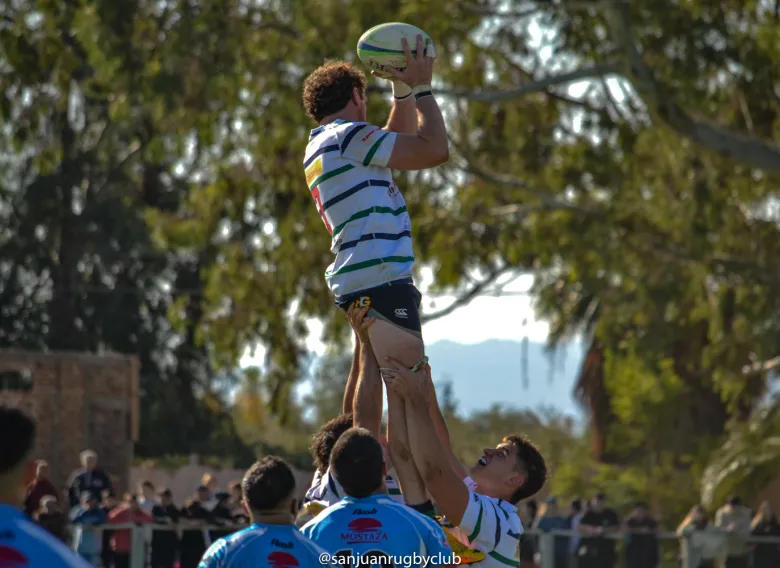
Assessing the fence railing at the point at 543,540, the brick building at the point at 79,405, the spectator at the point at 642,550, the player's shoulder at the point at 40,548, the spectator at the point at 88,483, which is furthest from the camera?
the brick building at the point at 79,405

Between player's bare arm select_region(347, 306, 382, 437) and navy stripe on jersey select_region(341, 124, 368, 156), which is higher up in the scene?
navy stripe on jersey select_region(341, 124, 368, 156)

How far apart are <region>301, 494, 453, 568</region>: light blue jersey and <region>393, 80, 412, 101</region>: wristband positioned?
5.73 feet

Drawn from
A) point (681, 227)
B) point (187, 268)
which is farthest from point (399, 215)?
point (187, 268)

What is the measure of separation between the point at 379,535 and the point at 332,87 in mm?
2032

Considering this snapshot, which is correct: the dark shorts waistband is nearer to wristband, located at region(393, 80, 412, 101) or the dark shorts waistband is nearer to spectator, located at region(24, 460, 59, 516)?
wristband, located at region(393, 80, 412, 101)

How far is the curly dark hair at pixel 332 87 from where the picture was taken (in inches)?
275

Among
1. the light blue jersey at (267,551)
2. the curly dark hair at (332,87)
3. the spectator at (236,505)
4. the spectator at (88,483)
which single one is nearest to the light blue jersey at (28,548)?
the light blue jersey at (267,551)

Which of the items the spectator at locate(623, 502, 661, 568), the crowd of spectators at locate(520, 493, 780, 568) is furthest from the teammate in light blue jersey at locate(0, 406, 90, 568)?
the spectator at locate(623, 502, 661, 568)

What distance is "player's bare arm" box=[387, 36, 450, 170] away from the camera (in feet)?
22.0

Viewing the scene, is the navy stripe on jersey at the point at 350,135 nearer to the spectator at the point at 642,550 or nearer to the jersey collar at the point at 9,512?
the jersey collar at the point at 9,512

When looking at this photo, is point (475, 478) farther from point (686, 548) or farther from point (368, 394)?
point (686, 548)

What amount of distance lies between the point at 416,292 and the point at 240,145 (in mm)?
18736

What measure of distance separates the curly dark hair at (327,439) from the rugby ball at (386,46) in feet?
5.10

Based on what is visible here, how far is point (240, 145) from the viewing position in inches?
998
